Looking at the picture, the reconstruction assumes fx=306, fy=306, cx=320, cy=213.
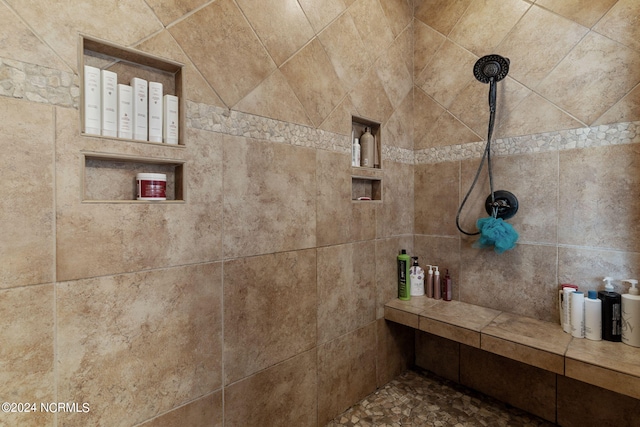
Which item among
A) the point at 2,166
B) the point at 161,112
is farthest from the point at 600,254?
the point at 2,166

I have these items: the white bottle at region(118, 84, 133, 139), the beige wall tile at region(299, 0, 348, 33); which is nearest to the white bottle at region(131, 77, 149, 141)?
the white bottle at region(118, 84, 133, 139)

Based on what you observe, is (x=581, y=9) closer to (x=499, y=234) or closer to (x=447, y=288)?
(x=499, y=234)

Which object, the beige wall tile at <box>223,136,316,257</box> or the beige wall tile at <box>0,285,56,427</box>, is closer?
the beige wall tile at <box>0,285,56,427</box>

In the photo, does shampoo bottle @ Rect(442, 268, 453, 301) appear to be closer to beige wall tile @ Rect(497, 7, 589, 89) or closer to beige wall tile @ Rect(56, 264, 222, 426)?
beige wall tile @ Rect(497, 7, 589, 89)

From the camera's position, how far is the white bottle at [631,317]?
1271mm

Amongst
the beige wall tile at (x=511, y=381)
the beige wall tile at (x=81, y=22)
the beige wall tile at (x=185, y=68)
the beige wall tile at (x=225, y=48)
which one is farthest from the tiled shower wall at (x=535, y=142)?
the beige wall tile at (x=81, y=22)

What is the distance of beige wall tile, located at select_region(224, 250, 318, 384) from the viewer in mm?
1208

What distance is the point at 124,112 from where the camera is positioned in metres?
0.95

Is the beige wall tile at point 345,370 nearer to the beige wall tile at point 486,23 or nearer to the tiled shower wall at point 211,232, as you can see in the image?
the tiled shower wall at point 211,232

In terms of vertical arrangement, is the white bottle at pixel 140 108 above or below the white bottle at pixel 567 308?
above

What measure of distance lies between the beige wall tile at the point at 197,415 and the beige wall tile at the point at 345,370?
1.72 feet

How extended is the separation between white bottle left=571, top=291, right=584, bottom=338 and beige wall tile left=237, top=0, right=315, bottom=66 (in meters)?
1.70

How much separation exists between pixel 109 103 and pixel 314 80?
2.86 feet

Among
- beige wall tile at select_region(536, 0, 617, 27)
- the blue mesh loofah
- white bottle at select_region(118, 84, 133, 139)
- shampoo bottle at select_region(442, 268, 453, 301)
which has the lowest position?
shampoo bottle at select_region(442, 268, 453, 301)
